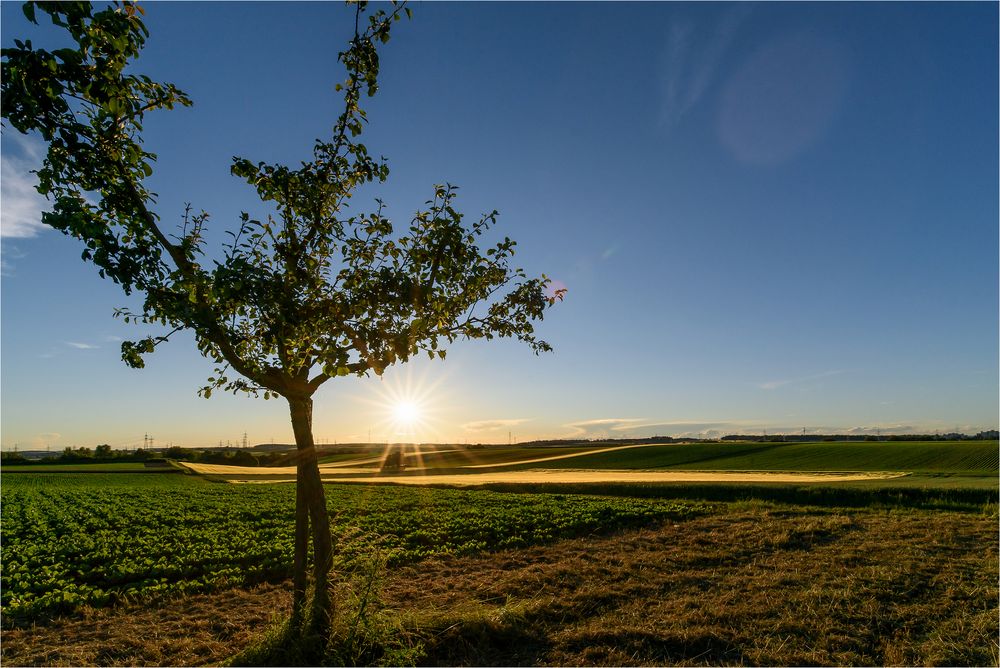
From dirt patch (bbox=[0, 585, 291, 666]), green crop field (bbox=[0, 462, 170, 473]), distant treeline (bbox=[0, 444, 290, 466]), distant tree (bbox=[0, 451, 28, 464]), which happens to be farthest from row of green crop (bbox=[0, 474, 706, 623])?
distant tree (bbox=[0, 451, 28, 464])

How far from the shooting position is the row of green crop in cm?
1386

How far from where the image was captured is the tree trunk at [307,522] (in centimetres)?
835

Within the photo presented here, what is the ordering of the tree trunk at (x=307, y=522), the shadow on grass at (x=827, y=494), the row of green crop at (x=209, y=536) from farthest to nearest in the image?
the shadow on grass at (x=827, y=494) < the row of green crop at (x=209, y=536) < the tree trunk at (x=307, y=522)

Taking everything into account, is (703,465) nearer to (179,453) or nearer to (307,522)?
(307,522)

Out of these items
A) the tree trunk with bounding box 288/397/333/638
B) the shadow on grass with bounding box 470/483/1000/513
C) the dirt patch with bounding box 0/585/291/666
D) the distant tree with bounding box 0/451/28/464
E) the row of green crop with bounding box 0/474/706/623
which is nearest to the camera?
the tree trunk with bounding box 288/397/333/638

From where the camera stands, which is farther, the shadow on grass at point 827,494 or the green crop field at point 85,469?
the green crop field at point 85,469

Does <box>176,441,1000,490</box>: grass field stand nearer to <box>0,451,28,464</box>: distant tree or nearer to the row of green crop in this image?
the row of green crop

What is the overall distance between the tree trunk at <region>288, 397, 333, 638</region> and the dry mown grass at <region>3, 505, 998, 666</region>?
1.43m

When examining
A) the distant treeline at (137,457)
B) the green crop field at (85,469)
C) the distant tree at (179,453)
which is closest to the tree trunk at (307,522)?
the green crop field at (85,469)

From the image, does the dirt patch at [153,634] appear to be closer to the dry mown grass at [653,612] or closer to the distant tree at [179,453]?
the dry mown grass at [653,612]

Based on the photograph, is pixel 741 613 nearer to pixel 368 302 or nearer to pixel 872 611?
pixel 872 611

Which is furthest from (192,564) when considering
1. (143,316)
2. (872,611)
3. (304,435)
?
(872,611)

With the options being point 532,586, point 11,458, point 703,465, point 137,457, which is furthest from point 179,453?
point 532,586

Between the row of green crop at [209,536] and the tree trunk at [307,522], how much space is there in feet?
3.25
